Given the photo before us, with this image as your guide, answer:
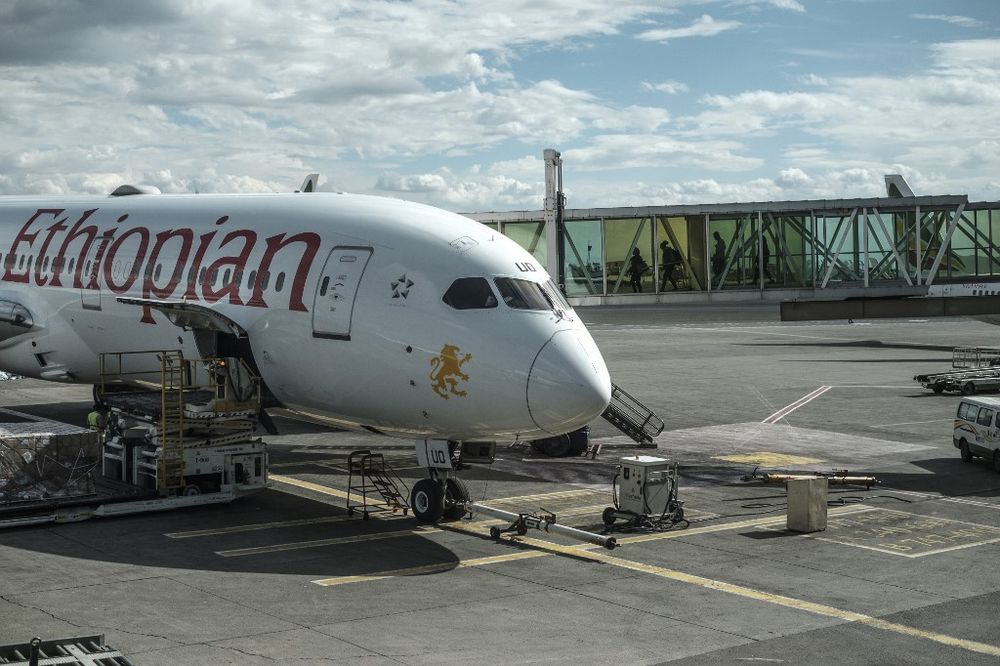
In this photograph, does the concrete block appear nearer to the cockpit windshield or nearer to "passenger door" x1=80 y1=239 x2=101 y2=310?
the cockpit windshield

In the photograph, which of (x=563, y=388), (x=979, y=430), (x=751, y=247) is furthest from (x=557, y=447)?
(x=751, y=247)

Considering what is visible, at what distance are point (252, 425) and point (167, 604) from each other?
7.72 metres

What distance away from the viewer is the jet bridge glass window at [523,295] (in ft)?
74.9

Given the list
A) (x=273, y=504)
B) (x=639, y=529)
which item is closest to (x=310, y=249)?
(x=273, y=504)

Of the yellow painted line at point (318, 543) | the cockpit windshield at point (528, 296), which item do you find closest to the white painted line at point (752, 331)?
the cockpit windshield at point (528, 296)

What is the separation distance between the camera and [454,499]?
993 inches

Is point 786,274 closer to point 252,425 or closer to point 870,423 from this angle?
point 870,423

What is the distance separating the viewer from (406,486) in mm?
29688

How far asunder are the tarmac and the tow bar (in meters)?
0.28

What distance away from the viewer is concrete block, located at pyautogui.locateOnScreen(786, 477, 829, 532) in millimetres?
24609

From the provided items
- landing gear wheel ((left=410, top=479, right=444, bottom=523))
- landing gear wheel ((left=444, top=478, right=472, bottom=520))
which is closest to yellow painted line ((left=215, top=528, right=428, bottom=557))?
landing gear wheel ((left=410, top=479, right=444, bottom=523))

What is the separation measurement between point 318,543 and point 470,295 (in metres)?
5.35

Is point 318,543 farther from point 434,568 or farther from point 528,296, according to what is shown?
point 528,296

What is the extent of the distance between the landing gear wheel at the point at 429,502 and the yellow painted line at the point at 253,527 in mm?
1643
